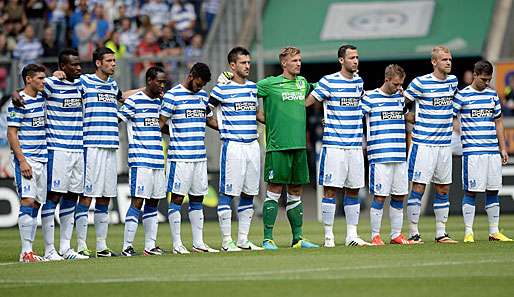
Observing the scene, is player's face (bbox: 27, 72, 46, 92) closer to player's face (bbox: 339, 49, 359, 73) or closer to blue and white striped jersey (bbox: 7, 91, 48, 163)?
blue and white striped jersey (bbox: 7, 91, 48, 163)

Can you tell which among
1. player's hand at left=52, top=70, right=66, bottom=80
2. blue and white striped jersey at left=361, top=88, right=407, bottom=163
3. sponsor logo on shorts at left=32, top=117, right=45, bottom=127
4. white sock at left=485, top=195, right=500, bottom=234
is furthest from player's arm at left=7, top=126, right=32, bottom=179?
white sock at left=485, top=195, right=500, bottom=234

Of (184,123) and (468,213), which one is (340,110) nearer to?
(184,123)

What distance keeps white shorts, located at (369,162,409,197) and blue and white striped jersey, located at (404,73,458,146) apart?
51cm

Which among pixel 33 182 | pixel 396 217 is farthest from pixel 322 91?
pixel 33 182

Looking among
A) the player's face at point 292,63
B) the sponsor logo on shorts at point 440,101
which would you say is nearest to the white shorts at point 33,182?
the player's face at point 292,63

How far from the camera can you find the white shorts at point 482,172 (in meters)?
19.4

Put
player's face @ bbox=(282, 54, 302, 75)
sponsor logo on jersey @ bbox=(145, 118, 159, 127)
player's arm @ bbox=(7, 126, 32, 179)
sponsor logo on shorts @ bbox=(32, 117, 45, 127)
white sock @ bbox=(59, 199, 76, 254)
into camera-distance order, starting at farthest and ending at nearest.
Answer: player's face @ bbox=(282, 54, 302, 75)
sponsor logo on jersey @ bbox=(145, 118, 159, 127)
white sock @ bbox=(59, 199, 76, 254)
sponsor logo on shorts @ bbox=(32, 117, 45, 127)
player's arm @ bbox=(7, 126, 32, 179)

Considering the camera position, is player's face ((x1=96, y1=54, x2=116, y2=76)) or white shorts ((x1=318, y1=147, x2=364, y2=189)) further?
white shorts ((x1=318, y1=147, x2=364, y2=189))

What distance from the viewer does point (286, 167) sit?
18.5 metres

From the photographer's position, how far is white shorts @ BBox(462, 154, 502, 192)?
19.4 metres

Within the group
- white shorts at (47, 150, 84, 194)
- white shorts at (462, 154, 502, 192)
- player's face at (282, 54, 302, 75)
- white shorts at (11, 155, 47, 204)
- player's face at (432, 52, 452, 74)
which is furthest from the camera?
white shorts at (462, 154, 502, 192)

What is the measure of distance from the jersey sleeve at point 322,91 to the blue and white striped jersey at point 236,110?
83cm

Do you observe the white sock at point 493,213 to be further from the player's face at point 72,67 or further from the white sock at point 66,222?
the player's face at point 72,67

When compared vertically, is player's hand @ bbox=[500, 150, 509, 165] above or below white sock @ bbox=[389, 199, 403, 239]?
above
